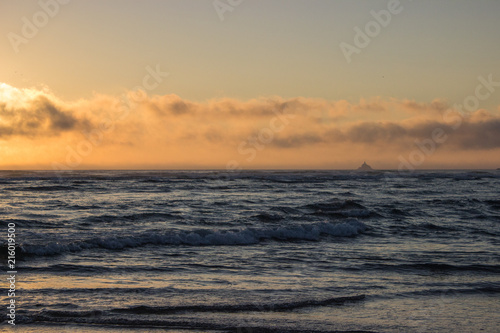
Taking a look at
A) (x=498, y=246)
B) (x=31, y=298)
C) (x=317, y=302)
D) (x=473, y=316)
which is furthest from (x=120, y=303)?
(x=498, y=246)

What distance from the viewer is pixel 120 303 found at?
28.7 ft

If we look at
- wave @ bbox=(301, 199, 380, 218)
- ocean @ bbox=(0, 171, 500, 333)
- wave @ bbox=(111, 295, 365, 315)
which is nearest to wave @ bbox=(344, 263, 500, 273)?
ocean @ bbox=(0, 171, 500, 333)

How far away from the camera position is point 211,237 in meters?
17.2

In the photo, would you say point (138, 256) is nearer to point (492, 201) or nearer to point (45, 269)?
point (45, 269)

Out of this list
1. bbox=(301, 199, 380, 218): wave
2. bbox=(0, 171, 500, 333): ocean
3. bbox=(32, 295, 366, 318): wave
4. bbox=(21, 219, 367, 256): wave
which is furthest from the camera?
bbox=(301, 199, 380, 218): wave

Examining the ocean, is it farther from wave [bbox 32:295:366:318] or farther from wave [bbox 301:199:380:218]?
wave [bbox 301:199:380:218]

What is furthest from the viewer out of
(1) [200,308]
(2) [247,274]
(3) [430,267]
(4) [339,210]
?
(4) [339,210]

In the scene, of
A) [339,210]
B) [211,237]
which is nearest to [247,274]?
[211,237]

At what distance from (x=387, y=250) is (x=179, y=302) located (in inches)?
357

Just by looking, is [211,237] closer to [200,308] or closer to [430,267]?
[430,267]

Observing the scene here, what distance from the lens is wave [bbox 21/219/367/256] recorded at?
14297 millimetres

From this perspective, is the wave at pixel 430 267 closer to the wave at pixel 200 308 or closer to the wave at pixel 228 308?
the wave at pixel 200 308

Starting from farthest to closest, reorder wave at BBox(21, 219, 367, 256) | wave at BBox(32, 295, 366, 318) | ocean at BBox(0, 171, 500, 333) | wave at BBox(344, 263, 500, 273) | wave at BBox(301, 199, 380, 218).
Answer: wave at BBox(301, 199, 380, 218) → wave at BBox(21, 219, 367, 256) → wave at BBox(344, 263, 500, 273) → wave at BBox(32, 295, 366, 318) → ocean at BBox(0, 171, 500, 333)

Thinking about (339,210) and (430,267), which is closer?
(430,267)
